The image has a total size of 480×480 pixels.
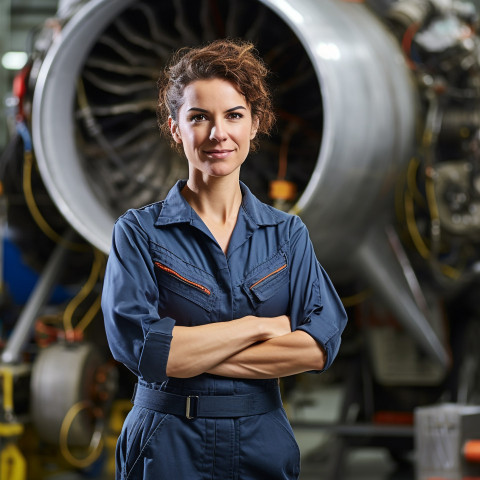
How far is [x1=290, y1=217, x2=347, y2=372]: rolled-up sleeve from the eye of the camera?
4.76 ft

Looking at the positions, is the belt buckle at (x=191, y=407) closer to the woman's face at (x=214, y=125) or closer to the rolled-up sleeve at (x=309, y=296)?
the rolled-up sleeve at (x=309, y=296)

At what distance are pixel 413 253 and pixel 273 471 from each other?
2726 millimetres

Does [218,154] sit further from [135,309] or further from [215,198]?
[135,309]

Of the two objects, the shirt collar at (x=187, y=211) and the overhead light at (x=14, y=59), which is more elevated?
the overhead light at (x=14, y=59)

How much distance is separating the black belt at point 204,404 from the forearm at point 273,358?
38mm

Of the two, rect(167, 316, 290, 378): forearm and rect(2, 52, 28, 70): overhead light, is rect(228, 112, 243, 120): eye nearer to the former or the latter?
rect(167, 316, 290, 378): forearm

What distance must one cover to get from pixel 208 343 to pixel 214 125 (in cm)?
32

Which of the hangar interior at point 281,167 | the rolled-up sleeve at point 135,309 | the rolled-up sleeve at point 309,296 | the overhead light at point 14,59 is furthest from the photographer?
the overhead light at point 14,59

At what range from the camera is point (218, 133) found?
4.50 feet

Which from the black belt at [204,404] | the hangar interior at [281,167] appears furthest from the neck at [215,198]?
the hangar interior at [281,167]

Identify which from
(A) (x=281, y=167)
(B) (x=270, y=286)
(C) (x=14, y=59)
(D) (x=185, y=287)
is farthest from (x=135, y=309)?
(C) (x=14, y=59)

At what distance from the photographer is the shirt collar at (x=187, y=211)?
142 centimetres

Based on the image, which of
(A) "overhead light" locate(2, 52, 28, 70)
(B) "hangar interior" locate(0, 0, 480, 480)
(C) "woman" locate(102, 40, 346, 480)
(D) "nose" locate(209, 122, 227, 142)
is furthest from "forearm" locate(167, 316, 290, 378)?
(A) "overhead light" locate(2, 52, 28, 70)

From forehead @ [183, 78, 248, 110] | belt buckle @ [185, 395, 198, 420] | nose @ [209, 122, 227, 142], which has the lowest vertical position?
belt buckle @ [185, 395, 198, 420]
